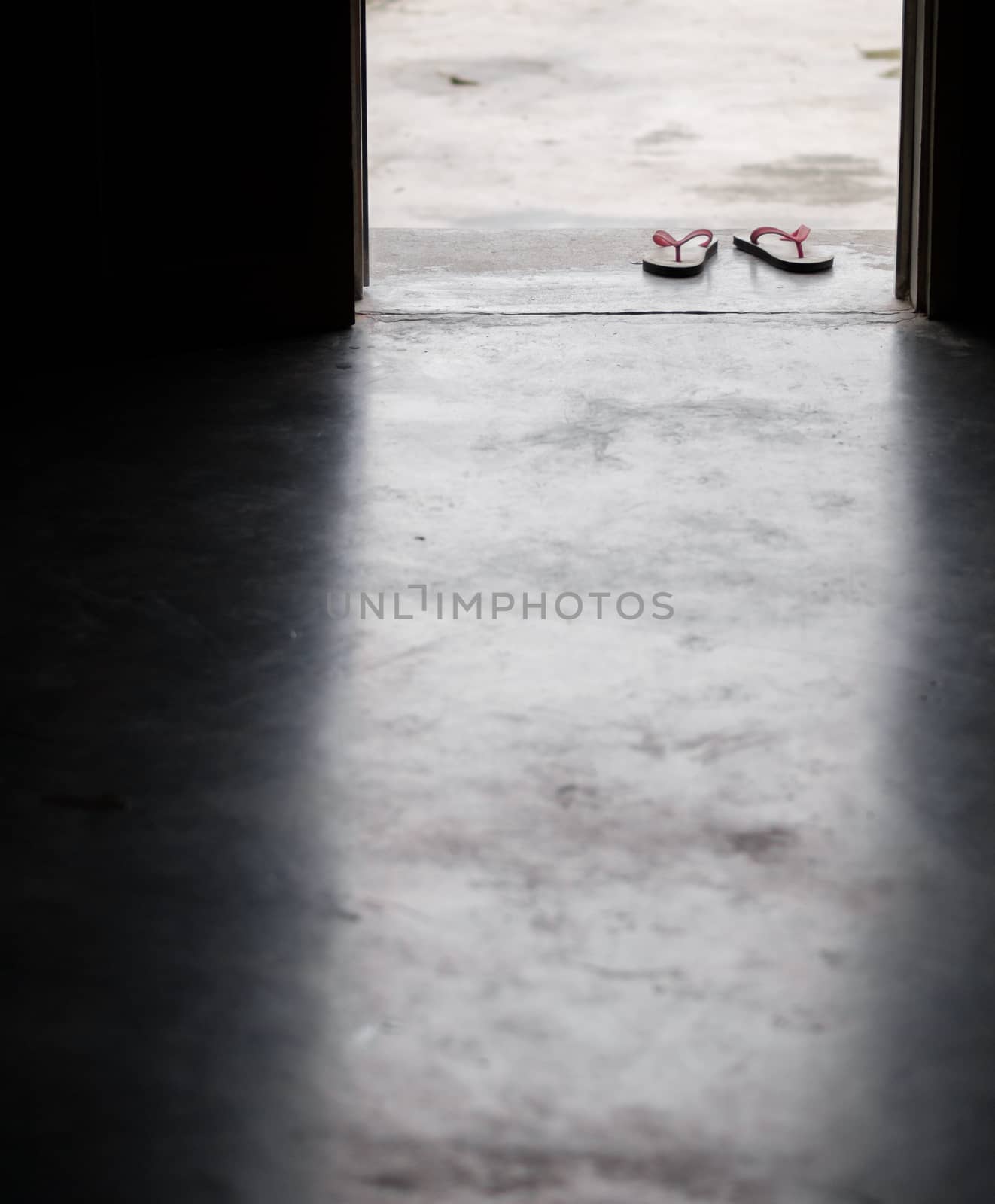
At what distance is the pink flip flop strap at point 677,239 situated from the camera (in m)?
5.49

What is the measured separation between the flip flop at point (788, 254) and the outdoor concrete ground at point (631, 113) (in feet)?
3.43

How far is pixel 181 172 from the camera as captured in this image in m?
4.43

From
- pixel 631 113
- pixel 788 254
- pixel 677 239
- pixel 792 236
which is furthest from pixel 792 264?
pixel 631 113

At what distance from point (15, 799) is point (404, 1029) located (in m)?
0.73

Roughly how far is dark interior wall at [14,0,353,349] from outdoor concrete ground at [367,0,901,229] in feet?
7.84

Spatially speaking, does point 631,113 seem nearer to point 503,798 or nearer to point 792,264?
point 792,264

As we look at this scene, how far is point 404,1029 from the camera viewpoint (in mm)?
1686

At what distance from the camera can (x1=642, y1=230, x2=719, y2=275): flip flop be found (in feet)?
17.3

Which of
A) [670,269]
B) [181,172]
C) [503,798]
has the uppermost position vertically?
[181,172]

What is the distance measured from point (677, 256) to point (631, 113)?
4298 millimetres

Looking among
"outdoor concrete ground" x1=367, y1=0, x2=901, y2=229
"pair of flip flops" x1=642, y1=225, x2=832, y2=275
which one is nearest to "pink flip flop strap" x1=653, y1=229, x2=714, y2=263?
"pair of flip flops" x1=642, y1=225, x2=832, y2=275

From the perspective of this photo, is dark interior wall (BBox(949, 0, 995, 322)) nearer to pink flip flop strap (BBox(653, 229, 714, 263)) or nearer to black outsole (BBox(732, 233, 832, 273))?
black outsole (BBox(732, 233, 832, 273))

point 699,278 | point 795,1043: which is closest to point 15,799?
point 795,1043

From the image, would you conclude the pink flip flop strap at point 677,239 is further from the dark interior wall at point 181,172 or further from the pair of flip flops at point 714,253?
the dark interior wall at point 181,172
